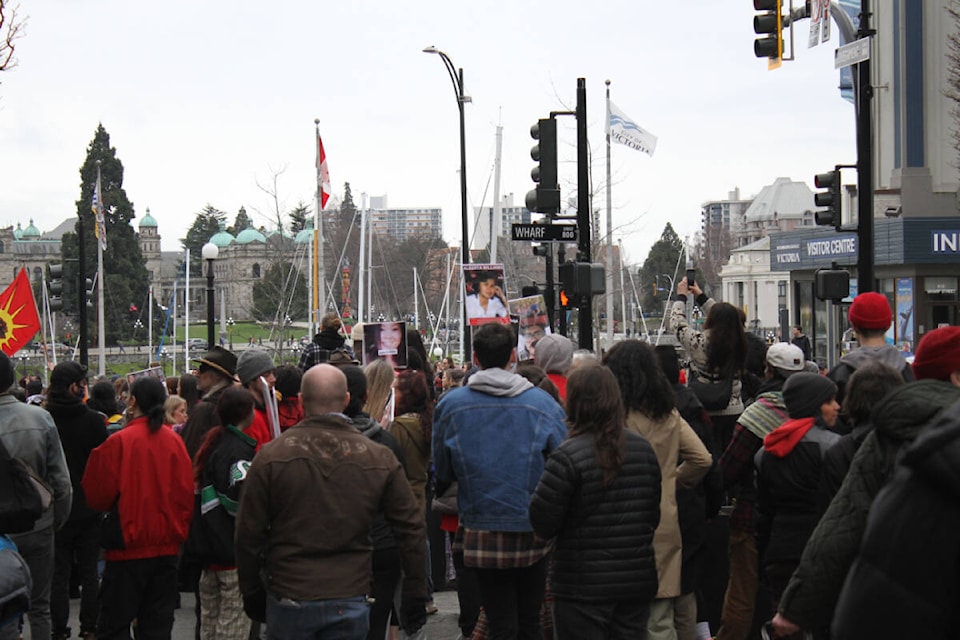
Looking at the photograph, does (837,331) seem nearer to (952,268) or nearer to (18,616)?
(952,268)

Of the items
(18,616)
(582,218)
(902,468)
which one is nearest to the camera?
(902,468)

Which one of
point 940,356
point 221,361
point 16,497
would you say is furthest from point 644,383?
point 221,361

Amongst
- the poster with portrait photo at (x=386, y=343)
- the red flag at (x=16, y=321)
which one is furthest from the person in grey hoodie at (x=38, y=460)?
the red flag at (x=16, y=321)

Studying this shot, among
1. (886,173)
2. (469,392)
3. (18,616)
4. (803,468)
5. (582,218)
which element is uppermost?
(886,173)

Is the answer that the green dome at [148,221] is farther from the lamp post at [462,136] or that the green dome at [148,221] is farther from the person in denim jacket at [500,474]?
the person in denim jacket at [500,474]

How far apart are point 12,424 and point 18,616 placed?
2.04 metres

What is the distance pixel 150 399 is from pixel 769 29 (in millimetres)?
9406

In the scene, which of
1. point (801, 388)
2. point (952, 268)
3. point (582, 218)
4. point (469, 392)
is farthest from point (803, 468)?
point (952, 268)

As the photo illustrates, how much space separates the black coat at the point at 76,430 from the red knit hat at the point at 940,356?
6.55m

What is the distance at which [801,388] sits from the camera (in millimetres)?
6477

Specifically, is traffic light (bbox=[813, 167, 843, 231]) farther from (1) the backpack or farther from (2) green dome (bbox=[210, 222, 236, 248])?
(2) green dome (bbox=[210, 222, 236, 248])

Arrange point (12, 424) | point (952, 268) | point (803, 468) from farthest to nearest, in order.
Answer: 1. point (952, 268)
2. point (12, 424)
3. point (803, 468)

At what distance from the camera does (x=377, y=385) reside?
7.95 meters

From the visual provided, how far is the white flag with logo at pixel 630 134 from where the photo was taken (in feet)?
99.9
